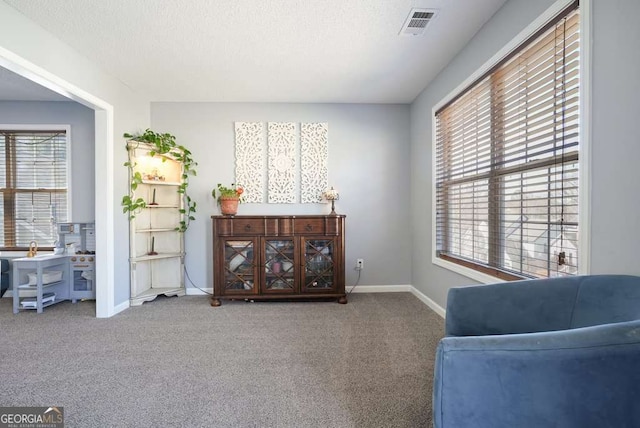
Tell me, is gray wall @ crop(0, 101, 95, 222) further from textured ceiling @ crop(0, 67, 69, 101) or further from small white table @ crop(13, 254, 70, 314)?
small white table @ crop(13, 254, 70, 314)

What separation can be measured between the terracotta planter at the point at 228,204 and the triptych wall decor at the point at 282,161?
288mm

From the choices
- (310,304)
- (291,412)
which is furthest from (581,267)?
(310,304)

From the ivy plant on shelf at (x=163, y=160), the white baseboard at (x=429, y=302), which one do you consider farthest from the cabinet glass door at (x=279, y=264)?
the white baseboard at (x=429, y=302)

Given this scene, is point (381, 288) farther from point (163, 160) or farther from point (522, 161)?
point (163, 160)

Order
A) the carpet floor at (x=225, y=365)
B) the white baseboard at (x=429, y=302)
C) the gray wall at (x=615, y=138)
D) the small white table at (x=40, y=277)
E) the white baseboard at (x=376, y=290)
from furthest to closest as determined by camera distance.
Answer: the white baseboard at (x=376, y=290), the small white table at (x=40, y=277), the white baseboard at (x=429, y=302), the carpet floor at (x=225, y=365), the gray wall at (x=615, y=138)

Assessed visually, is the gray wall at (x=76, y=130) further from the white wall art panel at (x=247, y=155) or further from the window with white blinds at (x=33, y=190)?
the white wall art panel at (x=247, y=155)

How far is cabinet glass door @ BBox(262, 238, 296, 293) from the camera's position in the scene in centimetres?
324

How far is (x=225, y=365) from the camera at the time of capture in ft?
6.41

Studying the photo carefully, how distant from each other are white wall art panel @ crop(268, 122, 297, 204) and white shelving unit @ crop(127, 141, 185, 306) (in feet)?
3.64

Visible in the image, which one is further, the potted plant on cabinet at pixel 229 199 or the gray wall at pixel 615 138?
the potted plant on cabinet at pixel 229 199

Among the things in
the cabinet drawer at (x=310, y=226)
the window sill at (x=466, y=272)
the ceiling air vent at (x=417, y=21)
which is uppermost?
the ceiling air vent at (x=417, y=21)

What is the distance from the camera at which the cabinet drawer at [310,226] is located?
3.25m

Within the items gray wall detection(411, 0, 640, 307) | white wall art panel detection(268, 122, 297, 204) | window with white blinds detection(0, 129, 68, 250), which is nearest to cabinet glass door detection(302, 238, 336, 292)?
white wall art panel detection(268, 122, 297, 204)

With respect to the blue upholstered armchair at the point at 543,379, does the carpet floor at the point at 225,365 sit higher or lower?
lower
